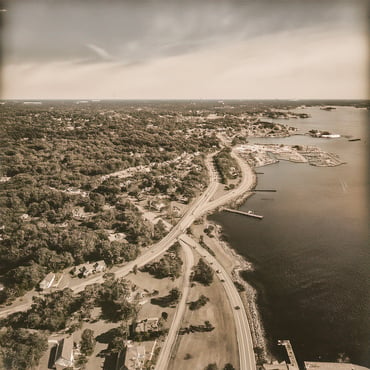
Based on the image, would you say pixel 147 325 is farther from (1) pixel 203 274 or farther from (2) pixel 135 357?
(1) pixel 203 274

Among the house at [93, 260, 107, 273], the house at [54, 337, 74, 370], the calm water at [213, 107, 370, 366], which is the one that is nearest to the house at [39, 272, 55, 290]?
the house at [93, 260, 107, 273]

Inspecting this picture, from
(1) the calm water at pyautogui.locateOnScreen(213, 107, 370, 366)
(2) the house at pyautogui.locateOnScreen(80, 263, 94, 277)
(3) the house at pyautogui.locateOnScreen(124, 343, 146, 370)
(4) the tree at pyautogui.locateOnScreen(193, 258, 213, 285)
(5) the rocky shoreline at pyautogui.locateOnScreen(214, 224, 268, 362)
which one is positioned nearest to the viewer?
(3) the house at pyautogui.locateOnScreen(124, 343, 146, 370)

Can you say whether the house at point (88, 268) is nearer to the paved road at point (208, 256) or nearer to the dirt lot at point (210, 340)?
the paved road at point (208, 256)

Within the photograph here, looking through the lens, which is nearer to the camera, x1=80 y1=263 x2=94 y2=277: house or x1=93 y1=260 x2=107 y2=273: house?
x1=80 y1=263 x2=94 y2=277: house

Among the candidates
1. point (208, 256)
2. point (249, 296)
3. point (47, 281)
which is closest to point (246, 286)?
point (249, 296)

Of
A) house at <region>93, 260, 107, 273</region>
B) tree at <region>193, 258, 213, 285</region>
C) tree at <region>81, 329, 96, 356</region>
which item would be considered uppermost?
house at <region>93, 260, 107, 273</region>

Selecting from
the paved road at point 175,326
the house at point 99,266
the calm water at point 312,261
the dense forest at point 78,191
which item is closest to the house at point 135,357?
the paved road at point 175,326

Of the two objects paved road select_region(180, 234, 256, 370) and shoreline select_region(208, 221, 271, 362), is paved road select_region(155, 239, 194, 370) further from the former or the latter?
shoreline select_region(208, 221, 271, 362)
